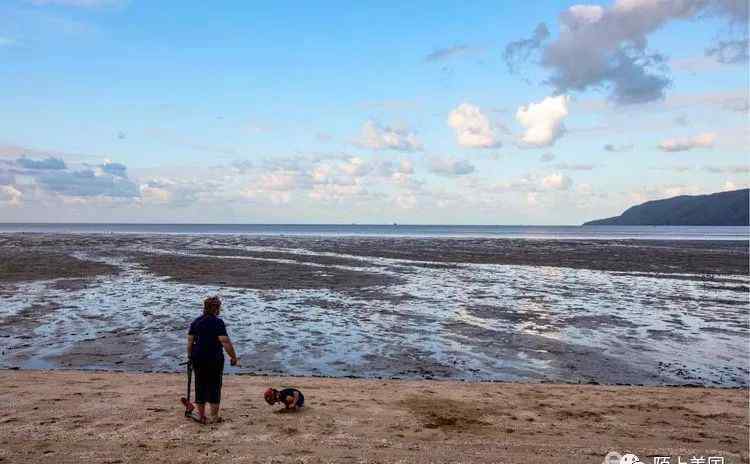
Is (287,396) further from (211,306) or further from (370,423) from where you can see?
(211,306)

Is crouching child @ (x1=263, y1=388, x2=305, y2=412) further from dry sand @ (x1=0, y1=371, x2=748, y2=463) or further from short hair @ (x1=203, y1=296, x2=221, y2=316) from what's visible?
short hair @ (x1=203, y1=296, x2=221, y2=316)

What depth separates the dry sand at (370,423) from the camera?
8.07 meters

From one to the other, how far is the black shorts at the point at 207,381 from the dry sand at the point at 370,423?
483 mm

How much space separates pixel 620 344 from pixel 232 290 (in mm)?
17855

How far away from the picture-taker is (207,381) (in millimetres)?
9250

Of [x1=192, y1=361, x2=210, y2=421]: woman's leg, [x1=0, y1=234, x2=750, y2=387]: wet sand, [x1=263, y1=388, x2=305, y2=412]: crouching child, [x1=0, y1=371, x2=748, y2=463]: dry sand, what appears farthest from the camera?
[x1=0, y1=234, x2=750, y2=387]: wet sand

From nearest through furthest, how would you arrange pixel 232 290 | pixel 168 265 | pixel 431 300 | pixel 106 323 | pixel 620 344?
pixel 620 344, pixel 106 323, pixel 431 300, pixel 232 290, pixel 168 265

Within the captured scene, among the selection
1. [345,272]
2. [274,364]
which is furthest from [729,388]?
[345,272]

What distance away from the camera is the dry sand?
807 cm

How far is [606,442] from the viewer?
871 centimetres

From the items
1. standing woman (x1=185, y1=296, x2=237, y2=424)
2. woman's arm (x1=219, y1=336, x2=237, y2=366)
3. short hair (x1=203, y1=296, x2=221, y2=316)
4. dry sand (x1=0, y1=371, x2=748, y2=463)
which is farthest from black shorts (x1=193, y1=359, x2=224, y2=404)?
short hair (x1=203, y1=296, x2=221, y2=316)

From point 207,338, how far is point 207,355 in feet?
0.93

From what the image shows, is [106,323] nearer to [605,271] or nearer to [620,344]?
[620,344]

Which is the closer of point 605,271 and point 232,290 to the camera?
point 232,290
